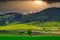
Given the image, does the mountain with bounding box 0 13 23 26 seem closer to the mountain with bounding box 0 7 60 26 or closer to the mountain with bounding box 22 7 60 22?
the mountain with bounding box 0 7 60 26

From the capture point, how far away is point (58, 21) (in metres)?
5.25

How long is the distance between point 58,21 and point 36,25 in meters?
0.50

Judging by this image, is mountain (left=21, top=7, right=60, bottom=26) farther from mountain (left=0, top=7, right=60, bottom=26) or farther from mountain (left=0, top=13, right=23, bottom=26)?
mountain (left=0, top=13, right=23, bottom=26)

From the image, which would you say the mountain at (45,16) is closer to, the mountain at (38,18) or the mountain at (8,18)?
the mountain at (38,18)

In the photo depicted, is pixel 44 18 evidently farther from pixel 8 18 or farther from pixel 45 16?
pixel 8 18

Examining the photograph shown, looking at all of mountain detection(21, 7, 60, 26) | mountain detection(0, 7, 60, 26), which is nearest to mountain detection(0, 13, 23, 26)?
mountain detection(0, 7, 60, 26)

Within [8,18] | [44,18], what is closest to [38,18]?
[44,18]

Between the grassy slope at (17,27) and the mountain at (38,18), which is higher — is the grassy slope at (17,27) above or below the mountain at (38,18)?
below

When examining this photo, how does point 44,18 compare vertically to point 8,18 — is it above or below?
below

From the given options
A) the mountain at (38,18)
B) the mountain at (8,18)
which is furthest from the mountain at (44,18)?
the mountain at (8,18)

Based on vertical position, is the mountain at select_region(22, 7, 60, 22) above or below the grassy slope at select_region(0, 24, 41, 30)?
above

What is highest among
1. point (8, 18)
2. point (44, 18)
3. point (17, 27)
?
point (8, 18)

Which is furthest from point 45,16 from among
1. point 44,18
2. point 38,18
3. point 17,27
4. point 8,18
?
point 8,18

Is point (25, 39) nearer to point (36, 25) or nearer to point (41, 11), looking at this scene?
point (36, 25)
